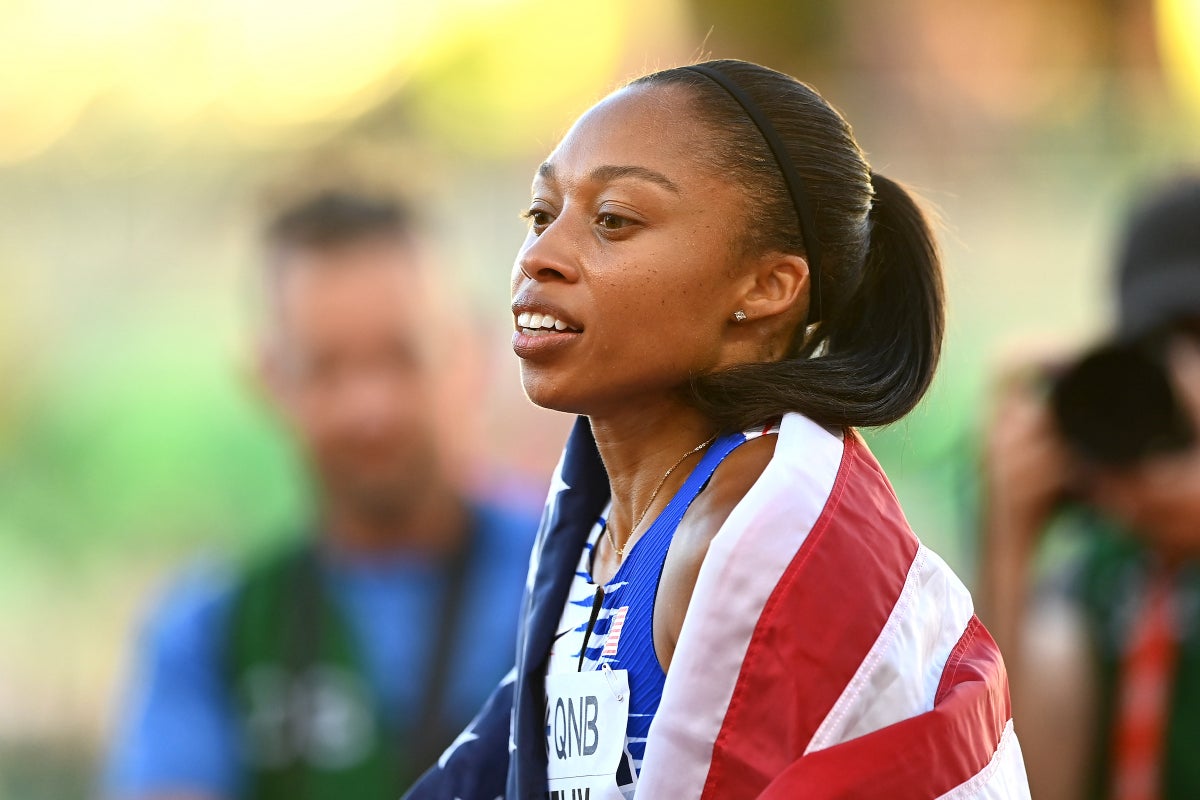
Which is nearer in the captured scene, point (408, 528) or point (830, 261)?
point (830, 261)

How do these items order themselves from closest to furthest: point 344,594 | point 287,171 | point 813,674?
point 813,674 < point 344,594 < point 287,171

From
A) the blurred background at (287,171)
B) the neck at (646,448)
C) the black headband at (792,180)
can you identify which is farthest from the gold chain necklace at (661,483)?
the blurred background at (287,171)

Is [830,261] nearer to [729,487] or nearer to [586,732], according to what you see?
[729,487]

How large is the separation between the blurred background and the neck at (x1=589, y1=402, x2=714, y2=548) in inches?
82.3

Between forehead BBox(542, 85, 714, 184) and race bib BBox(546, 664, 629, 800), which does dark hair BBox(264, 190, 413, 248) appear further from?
race bib BBox(546, 664, 629, 800)

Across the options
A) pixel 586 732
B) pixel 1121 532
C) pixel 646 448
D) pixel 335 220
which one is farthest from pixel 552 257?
pixel 335 220

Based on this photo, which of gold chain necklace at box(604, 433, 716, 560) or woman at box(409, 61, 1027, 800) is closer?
woman at box(409, 61, 1027, 800)

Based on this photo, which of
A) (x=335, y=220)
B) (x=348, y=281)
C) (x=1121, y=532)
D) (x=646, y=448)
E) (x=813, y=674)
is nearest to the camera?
(x=813, y=674)

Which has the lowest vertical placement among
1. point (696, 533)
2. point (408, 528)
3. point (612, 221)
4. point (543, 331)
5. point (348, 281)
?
point (696, 533)

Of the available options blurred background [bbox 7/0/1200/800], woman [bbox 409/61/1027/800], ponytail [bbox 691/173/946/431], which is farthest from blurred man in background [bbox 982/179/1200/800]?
woman [bbox 409/61/1027/800]

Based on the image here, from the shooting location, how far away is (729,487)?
1521 mm

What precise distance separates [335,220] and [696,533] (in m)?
2.68

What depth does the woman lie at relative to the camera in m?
1.38

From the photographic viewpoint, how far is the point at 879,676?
1.42 metres
